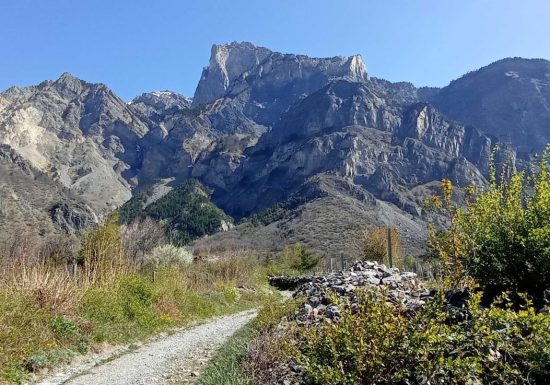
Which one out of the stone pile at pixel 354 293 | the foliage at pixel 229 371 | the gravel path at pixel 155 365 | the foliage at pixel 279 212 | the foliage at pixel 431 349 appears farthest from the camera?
the foliage at pixel 279 212

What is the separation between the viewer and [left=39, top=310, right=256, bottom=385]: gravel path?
8219mm

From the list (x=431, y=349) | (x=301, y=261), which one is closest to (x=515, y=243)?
(x=431, y=349)

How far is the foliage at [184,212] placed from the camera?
508ft

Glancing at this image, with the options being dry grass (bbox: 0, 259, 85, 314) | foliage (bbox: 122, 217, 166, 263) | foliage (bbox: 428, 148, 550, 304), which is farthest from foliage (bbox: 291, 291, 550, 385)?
foliage (bbox: 122, 217, 166, 263)

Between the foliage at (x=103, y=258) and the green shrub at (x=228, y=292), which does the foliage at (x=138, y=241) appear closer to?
the foliage at (x=103, y=258)

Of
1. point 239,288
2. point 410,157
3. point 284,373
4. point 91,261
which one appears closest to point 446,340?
point 284,373

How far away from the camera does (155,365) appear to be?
9.48m

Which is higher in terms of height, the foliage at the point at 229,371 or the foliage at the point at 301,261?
the foliage at the point at 229,371

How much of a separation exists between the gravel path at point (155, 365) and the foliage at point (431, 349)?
467cm

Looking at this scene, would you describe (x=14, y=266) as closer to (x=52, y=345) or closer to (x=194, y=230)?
(x=52, y=345)

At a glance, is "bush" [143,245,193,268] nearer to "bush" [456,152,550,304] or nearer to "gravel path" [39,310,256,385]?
"gravel path" [39,310,256,385]

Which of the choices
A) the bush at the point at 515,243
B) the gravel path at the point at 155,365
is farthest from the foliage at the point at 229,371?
the bush at the point at 515,243

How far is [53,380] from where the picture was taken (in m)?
8.21

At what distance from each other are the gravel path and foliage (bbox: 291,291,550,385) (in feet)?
15.3
